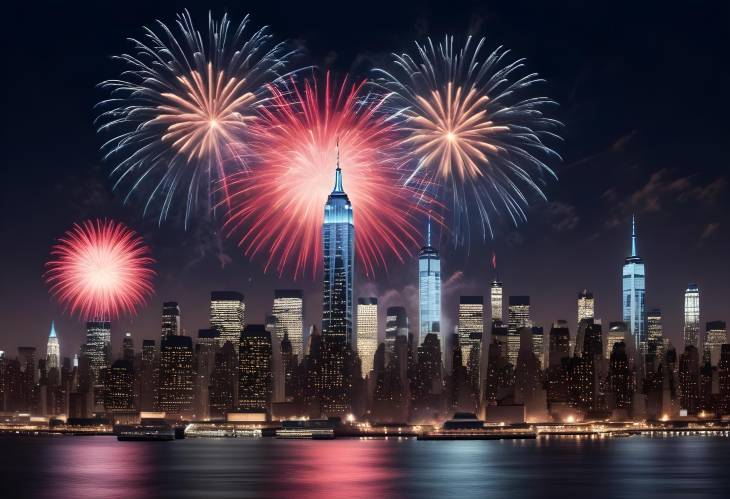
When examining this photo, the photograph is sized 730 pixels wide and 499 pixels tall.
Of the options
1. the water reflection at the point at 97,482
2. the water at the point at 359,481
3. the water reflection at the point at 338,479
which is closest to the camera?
the water reflection at the point at 338,479

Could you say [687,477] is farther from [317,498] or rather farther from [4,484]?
[4,484]

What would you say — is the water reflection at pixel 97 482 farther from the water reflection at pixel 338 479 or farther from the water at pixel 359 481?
the water reflection at pixel 338 479

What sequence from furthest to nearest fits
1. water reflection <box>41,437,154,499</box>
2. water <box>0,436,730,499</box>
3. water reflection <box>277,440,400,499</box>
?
water <box>0,436,730,499</box> → water reflection <box>41,437,154,499</box> → water reflection <box>277,440,400,499</box>

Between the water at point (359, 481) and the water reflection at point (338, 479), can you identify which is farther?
the water at point (359, 481)

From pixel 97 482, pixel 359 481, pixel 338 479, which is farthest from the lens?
pixel 338 479

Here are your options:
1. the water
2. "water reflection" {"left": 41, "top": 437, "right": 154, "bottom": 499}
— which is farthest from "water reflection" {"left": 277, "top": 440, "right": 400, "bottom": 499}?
"water reflection" {"left": 41, "top": 437, "right": 154, "bottom": 499}

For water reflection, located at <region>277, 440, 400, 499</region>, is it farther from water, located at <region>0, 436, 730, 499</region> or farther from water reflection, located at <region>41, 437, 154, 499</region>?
water reflection, located at <region>41, 437, 154, 499</region>

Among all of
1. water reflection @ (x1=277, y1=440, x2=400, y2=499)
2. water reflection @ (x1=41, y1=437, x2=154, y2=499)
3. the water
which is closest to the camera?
water reflection @ (x1=277, y1=440, x2=400, y2=499)

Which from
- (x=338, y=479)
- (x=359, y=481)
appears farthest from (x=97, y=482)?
(x=359, y=481)

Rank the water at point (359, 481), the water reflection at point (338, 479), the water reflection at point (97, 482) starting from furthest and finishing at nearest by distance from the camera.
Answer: the water at point (359, 481) < the water reflection at point (97, 482) < the water reflection at point (338, 479)

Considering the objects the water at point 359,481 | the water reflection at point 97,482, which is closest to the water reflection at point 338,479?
the water at point 359,481

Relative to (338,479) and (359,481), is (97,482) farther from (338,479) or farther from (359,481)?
(359,481)

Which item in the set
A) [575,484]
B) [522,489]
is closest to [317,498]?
[522,489]
